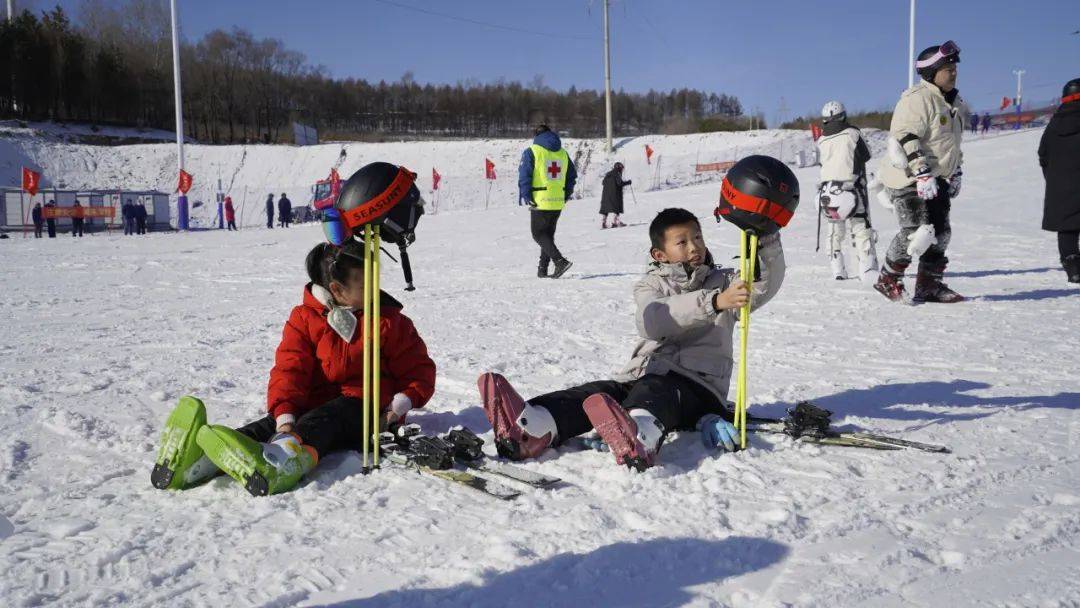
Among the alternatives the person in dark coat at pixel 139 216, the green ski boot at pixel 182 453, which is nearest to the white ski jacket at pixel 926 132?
the green ski boot at pixel 182 453

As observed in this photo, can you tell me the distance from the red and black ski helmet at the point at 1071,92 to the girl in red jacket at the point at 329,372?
681 centimetres

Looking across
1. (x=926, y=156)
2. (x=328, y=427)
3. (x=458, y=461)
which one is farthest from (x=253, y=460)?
(x=926, y=156)

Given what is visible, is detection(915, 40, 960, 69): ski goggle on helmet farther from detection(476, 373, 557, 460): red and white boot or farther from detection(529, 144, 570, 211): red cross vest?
detection(476, 373, 557, 460): red and white boot

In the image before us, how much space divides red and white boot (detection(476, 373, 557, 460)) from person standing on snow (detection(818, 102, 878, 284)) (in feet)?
16.8

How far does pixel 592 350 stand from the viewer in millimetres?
5230

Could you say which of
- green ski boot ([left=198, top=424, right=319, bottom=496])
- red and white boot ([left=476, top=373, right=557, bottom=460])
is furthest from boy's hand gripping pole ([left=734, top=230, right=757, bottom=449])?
green ski boot ([left=198, top=424, right=319, bottom=496])

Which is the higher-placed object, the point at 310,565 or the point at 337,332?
the point at 337,332

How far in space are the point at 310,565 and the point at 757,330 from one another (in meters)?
4.41

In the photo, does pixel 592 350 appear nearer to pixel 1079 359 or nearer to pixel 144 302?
pixel 1079 359

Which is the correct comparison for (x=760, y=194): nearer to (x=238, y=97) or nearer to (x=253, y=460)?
(x=253, y=460)

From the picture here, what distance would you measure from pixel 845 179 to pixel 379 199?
648 centimetres

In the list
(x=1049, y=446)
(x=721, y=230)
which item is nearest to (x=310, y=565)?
(x=1049, y=446)

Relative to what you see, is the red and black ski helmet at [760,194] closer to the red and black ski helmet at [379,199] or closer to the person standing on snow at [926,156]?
the red and black ski helmet at [379,199]

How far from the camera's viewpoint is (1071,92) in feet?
23.3
